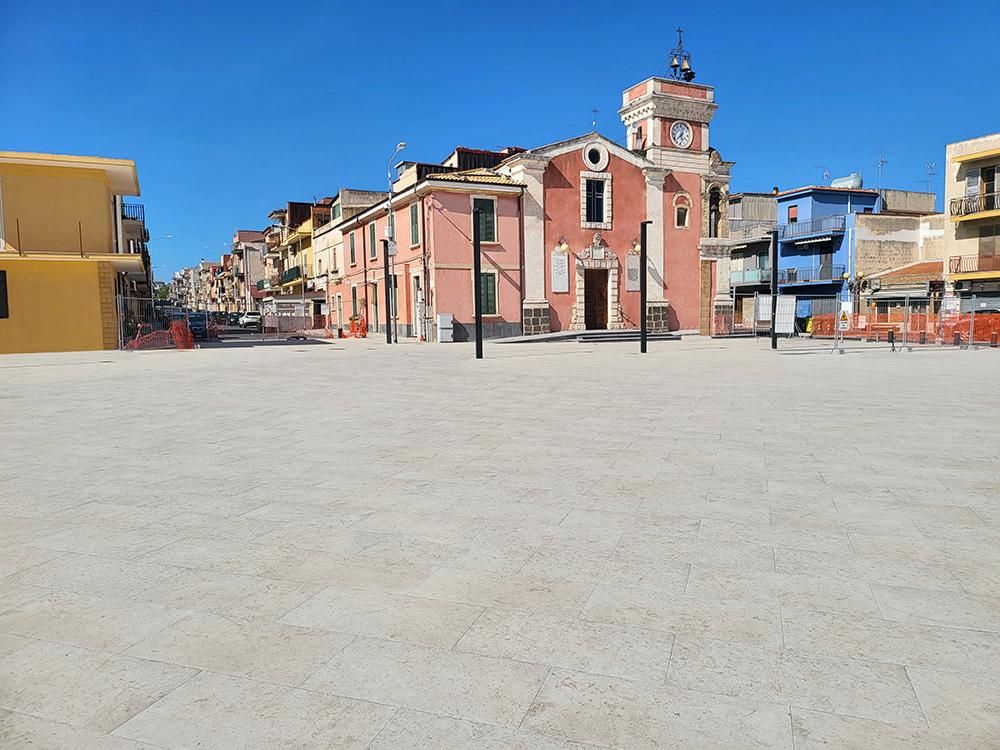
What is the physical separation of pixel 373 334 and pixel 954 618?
37.1 metres

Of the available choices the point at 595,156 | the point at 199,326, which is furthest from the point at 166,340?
the point at 595,156

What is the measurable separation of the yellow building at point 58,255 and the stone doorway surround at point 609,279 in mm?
19198

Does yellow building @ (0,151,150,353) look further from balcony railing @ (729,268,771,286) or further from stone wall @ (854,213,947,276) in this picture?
stone wall @ (854,213,947,276)

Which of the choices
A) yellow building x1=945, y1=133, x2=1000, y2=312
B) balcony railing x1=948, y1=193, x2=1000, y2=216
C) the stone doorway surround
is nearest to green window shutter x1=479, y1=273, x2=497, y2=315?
the stone doorway surround

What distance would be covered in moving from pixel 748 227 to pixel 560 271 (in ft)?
80.5

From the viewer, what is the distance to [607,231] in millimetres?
33562

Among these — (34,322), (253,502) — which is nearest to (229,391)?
(253,502)

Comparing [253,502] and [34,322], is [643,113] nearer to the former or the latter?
[34,322]

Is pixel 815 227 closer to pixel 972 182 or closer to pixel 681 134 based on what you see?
pixel 972 182

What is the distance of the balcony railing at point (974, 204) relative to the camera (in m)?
32.9

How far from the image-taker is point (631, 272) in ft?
113

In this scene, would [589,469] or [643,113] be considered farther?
[643,113]

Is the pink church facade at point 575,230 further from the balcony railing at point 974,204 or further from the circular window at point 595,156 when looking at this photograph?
the balcony railing at point 974,204

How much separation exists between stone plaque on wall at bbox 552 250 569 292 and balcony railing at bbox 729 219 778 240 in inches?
859
